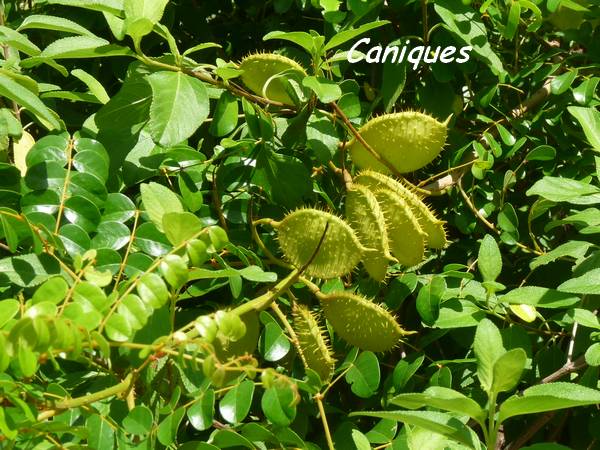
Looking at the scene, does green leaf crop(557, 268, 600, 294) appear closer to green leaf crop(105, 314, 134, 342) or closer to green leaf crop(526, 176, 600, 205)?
green leaf crop(526, 176, 600, 205)

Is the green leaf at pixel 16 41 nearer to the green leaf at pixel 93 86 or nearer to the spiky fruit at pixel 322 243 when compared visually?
the green leaf at pixel 93 86

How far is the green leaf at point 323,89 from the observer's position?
4.76 ft

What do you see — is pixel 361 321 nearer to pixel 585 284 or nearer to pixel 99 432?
pixel 585 284

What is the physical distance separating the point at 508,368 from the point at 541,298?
1.45 feet

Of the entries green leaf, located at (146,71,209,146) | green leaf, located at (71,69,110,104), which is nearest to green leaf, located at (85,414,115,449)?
green leaf, located at (146,71,209,146)

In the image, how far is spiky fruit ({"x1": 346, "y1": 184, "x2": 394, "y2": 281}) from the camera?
1.45 m

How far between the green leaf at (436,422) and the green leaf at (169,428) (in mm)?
254

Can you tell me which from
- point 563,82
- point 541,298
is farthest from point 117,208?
point 563,82

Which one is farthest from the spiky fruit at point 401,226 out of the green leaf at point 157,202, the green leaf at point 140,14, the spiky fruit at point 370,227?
the green leaf at point 140,14

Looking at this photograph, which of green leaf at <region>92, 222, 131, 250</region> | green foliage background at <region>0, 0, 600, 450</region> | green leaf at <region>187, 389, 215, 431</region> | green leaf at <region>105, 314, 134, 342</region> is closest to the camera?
green leaf at <region>105, 314, 134, 342</region>

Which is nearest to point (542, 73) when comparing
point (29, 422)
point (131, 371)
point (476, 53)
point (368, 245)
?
point (476, 53)

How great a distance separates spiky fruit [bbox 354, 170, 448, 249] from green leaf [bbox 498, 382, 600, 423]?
0.42 m

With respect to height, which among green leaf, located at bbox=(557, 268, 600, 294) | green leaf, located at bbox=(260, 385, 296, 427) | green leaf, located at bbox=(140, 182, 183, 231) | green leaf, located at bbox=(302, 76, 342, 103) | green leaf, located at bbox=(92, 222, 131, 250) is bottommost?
green leaf, located at bbox=(260, 385, 296, 427)

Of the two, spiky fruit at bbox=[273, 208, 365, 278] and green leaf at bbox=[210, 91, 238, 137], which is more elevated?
green leaf at bbox=[210, 91, 238, 137]
